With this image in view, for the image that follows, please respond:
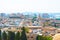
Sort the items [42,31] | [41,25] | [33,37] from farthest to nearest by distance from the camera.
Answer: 1. [41,25]
2. [42,31]
3. [33,37]

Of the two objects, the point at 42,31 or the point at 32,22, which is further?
the point at 32,22

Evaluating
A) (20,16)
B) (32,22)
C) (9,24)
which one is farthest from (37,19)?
(9,24)

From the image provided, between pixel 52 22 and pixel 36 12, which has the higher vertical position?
pixel 36 12

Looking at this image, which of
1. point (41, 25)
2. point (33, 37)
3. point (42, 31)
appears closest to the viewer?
point (33, 37)
